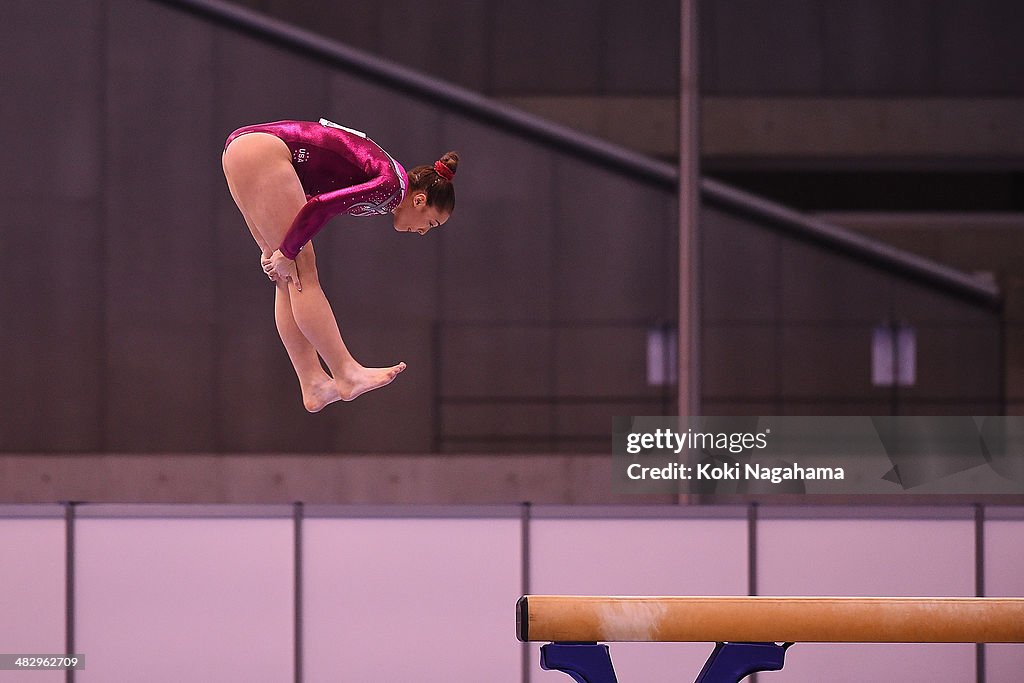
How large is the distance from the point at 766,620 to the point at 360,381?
4.37ft

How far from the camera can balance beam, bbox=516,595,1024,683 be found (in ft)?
10.0

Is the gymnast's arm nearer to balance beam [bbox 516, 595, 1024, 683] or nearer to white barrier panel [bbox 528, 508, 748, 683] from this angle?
balance beam [bbox 516, 595, 1024, 683]

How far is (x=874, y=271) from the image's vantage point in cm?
607

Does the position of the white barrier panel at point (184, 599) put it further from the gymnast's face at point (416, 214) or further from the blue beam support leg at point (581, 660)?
the gymnast's face at point (416, 214)

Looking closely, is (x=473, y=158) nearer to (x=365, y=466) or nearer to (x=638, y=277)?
(x=638, y=277)

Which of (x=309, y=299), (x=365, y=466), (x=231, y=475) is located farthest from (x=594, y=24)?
(x=309, y=299)

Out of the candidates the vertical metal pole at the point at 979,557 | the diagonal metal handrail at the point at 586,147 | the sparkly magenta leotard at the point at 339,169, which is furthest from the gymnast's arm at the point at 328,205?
the diagonal metal handrail at the point at 586,147

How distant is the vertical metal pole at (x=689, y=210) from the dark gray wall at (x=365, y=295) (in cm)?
125

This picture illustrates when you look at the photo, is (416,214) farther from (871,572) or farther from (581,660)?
(871,572)

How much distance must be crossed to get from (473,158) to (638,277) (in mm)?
1174

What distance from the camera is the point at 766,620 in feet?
10.0

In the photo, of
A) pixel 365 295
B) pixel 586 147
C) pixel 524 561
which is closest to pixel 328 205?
pixel 524 561

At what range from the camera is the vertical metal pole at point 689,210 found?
4.51 m

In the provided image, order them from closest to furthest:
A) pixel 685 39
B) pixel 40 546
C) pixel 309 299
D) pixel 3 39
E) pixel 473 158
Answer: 1. pixel 309 299
2. pixel 40 546
3. pixel 685 39
4. pixel 3 39
5. pixel 473 158
